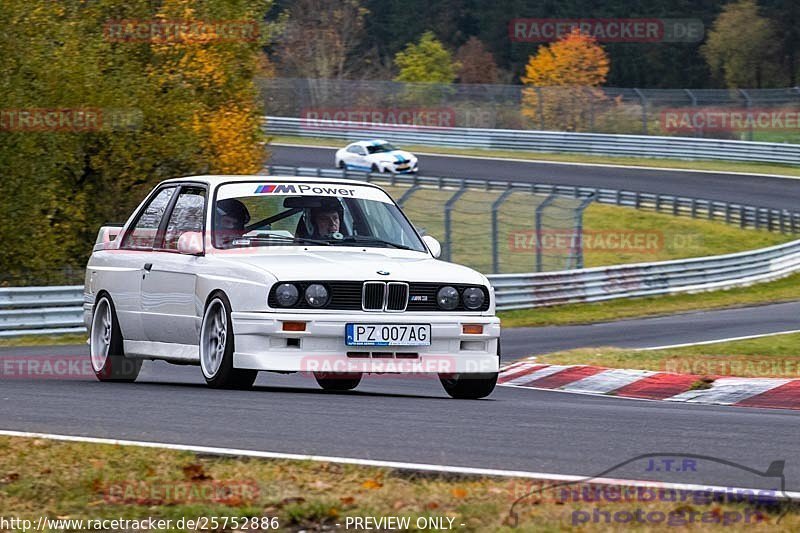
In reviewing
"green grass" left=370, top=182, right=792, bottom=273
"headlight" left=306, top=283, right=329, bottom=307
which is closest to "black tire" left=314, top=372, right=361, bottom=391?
"headlight" left=306, top=283, right=329, bottom=307

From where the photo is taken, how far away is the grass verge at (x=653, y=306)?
26766 mm

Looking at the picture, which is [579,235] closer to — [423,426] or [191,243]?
[191,243]

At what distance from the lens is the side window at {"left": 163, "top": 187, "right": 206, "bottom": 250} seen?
10.3 meters

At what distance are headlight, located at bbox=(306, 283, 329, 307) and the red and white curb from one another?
401cm

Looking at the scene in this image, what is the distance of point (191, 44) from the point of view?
1300 inches

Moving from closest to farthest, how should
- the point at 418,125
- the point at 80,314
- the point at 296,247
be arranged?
the point at 296,247
the point at 80,314
the point at 418,125

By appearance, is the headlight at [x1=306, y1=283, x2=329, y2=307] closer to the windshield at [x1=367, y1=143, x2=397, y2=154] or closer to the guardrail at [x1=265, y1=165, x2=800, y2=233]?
the guardrail at [x1=265, y1=165, x2=800, y2=233]

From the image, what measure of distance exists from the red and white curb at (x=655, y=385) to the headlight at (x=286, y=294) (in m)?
4.19

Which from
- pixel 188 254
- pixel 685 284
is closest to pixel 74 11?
pixel 685 284

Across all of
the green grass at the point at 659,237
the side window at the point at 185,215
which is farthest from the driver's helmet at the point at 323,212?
the green grass at the point at 659,237

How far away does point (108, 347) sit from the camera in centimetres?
1104

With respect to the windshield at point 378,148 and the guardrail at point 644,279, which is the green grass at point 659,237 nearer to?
the guardrail at point 644,279

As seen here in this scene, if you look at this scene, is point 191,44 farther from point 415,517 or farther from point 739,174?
point 415,517

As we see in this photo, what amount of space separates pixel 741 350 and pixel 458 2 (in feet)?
285
